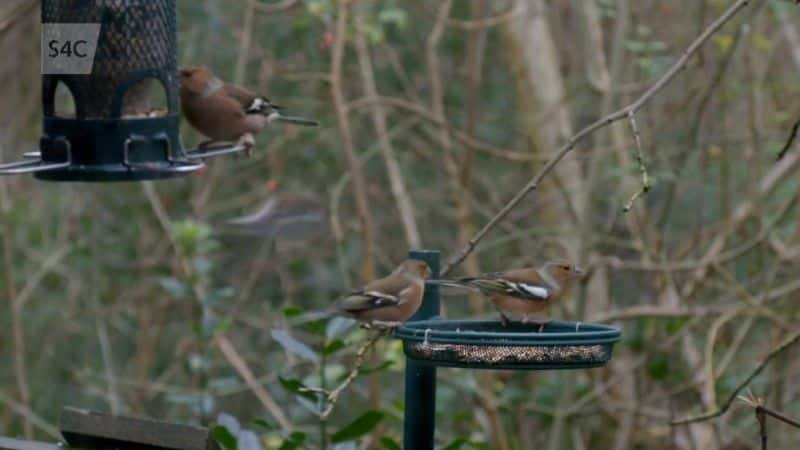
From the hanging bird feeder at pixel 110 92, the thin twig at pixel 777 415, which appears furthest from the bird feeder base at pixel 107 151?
the thin twig at pixel 777 415

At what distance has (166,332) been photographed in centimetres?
875

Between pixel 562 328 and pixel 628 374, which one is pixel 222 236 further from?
pixel 562 328

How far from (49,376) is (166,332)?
2.73ft

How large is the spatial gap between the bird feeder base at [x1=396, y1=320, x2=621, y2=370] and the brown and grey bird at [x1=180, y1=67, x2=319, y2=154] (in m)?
2.10

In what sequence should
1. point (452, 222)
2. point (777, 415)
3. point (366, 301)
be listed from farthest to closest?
point (452, 222) → point (366, 301) → point (777, 415)

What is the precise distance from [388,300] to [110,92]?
1105 millimetres

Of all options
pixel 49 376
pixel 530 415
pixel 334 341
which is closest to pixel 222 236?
pixel 49 376

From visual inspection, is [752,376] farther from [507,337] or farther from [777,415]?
[507,337]

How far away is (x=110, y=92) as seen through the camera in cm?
427

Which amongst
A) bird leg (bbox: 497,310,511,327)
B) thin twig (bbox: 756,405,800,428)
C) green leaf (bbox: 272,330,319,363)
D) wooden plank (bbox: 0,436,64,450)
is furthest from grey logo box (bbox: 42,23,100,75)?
thin twig (bbox: 756,405,800,428)

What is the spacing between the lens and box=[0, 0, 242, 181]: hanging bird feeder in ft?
13.5

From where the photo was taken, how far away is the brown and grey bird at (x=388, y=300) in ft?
14.1

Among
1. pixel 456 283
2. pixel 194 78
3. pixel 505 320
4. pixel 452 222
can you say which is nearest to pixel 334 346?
pixel 456 283

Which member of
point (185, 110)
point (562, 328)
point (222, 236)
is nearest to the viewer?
point (562, 328)
